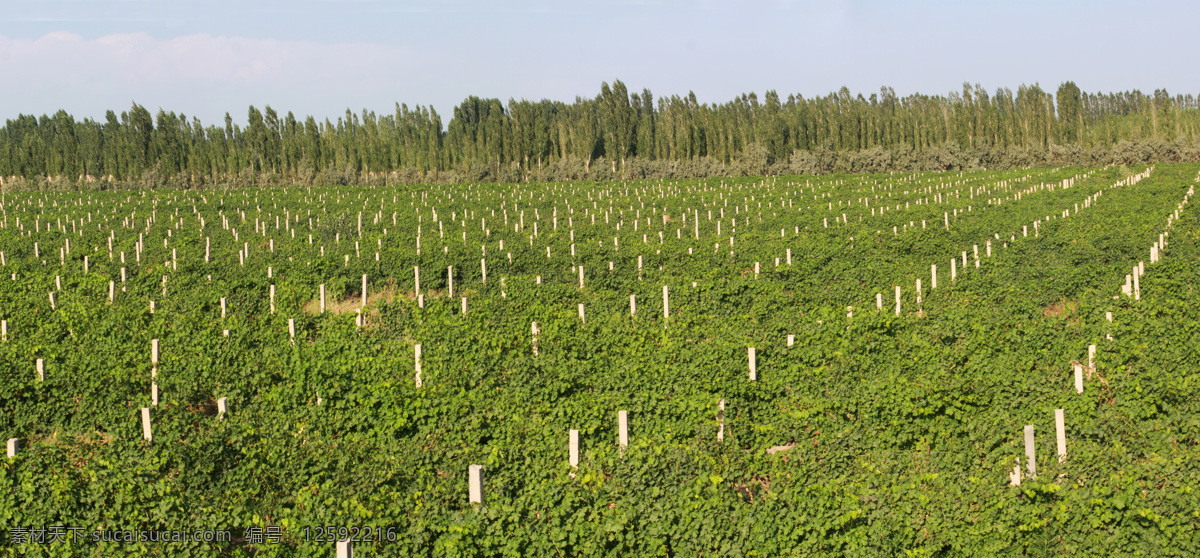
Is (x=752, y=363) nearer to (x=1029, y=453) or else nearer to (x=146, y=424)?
(x=1029, y=453)

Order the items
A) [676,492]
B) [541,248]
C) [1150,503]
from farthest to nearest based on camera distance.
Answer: [541,248] → [676,492] → [1150,503]

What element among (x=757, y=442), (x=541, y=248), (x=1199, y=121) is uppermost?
(x=1199, y=121)

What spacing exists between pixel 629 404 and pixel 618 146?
3330 inches

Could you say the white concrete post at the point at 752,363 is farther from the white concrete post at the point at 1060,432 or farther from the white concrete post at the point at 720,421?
the white concrete post at the point at 1060,432

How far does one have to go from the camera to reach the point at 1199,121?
95188 mm

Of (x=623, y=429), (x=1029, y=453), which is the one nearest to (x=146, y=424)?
(x=623, y=429)

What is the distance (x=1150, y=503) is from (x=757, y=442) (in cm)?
401

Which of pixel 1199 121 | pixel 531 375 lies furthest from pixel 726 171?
pixel 531 375

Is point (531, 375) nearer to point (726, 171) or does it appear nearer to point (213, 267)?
point (213, 267)

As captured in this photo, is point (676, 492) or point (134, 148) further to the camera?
point (134, 148)

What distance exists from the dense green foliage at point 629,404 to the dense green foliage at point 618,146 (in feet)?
212

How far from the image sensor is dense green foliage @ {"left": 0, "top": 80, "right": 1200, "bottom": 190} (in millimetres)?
87000

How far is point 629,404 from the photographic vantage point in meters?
11.0

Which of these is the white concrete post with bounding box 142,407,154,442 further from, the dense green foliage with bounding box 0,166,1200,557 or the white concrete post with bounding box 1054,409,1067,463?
the white concrete post with bounding box 1054,409,1067,463
